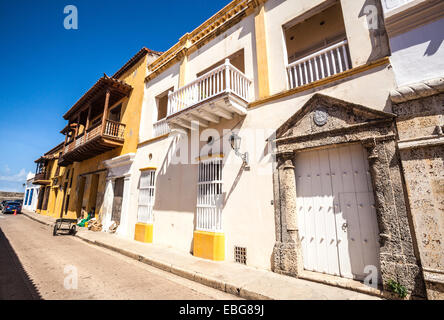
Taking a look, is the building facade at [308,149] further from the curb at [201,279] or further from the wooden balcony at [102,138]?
the wooden balcony at [102,138]

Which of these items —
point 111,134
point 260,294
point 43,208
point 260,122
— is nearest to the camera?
point 260,294

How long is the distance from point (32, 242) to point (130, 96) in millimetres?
7977

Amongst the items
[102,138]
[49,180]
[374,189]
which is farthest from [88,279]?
[49,180]

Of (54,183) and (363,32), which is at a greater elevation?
(363,32)

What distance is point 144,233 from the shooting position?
796 centimetres

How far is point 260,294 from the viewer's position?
3.44m

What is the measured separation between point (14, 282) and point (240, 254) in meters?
4.83

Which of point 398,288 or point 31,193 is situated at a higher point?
point 31,193

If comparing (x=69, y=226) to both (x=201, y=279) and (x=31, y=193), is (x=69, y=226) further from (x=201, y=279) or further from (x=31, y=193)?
(x=31, y=193)

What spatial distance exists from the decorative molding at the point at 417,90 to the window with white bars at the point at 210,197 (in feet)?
13.9

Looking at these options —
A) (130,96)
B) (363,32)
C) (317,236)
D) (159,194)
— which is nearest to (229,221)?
(317,236)

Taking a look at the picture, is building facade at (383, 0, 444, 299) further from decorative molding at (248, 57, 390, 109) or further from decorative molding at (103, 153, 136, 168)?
decorative molding at (103, 153, 136, 168)

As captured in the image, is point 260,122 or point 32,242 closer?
point 260,122
